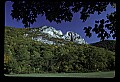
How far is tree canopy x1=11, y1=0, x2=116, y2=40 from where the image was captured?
488cm

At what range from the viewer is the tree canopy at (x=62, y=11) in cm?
488

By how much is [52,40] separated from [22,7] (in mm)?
6428

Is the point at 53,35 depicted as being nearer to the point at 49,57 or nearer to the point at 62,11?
the point at 49,57

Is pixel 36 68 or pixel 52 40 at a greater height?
pixel 52 40

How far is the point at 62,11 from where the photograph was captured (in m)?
5.20

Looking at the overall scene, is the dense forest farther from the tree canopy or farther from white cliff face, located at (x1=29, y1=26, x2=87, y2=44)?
the tree canopy

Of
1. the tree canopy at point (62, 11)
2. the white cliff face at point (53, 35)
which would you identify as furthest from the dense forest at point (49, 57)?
the tree canopy at point (62, 11)

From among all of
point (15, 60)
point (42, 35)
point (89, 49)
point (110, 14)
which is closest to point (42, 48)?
point (42, 35)

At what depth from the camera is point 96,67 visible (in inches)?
408

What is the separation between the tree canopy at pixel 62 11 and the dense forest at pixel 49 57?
16.9 ft

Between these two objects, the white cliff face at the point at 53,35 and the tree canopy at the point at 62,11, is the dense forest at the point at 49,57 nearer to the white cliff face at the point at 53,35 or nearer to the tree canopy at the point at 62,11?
the white cliff face at the point at 53,35

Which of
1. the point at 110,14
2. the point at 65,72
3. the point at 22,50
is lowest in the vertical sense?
the point at 65,72

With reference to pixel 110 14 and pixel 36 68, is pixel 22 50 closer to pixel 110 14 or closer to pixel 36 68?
pixel 36 68
